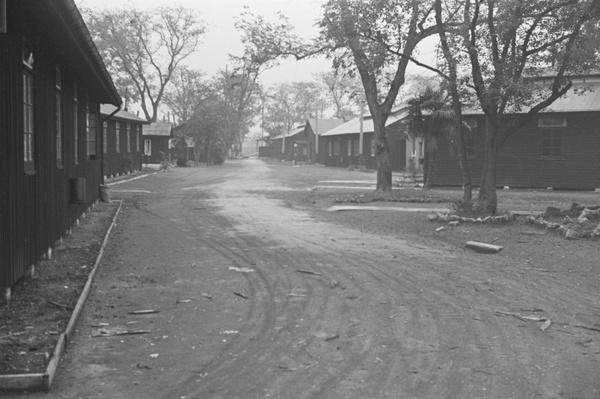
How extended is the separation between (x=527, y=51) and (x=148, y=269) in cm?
998

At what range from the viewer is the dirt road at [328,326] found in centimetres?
457

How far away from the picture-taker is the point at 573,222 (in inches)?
523

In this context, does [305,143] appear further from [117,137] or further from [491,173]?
[491,173]

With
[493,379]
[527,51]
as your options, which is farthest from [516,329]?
[527,51]

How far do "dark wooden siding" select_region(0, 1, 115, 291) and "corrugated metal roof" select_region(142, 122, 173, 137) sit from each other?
136 ft

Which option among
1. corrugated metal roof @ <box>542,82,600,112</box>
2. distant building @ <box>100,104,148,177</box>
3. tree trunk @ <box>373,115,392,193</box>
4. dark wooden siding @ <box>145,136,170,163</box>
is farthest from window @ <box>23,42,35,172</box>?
dark wooden siding @ <box>145,136,170,163</box>

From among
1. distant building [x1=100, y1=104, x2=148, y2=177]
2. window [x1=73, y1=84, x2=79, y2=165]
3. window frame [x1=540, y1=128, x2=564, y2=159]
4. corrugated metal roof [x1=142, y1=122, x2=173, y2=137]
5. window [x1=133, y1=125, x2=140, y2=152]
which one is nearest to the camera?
window [x1=73, y1=84, x2=79, y2=165]

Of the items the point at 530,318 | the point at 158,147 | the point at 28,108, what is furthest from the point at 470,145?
the point at 158,147

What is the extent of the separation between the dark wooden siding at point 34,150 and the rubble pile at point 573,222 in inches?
347

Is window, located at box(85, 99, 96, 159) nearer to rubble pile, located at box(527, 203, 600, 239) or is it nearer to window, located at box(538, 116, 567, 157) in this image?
rubble pile, located at box(527, 203, 600, 239)

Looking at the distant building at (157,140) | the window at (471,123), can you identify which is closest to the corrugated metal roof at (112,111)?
the distant building at (157,140)

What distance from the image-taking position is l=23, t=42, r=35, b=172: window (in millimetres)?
7680

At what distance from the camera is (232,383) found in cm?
454

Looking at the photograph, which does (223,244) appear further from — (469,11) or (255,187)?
(255,187)
